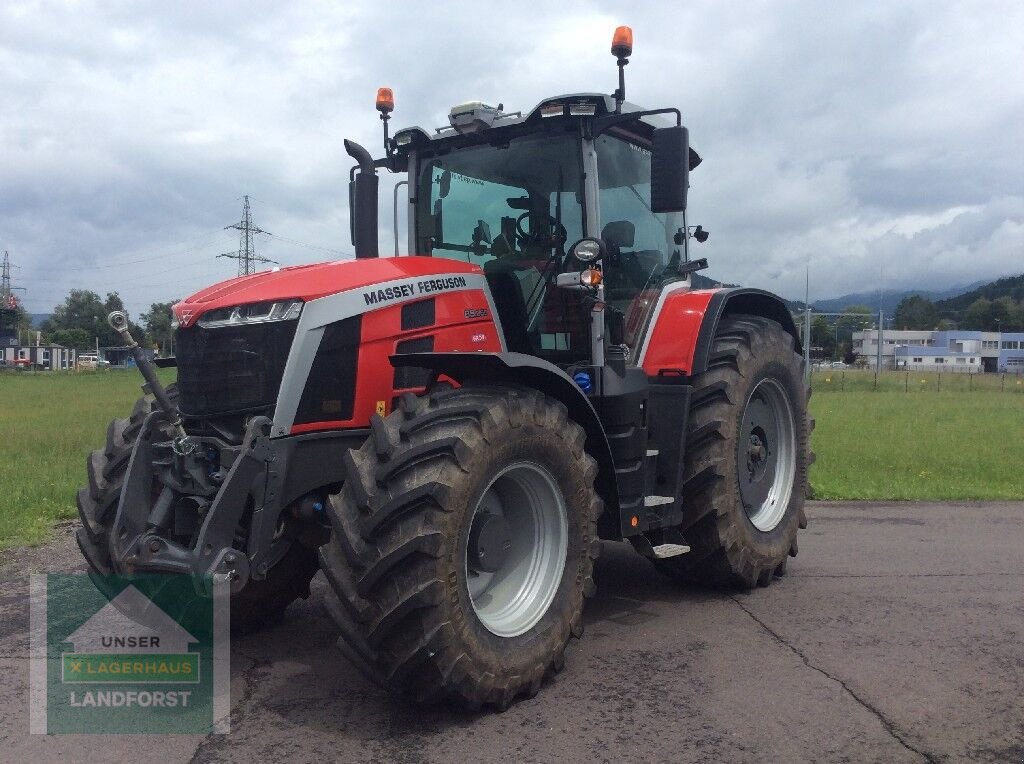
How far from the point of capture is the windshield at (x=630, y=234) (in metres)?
5.39

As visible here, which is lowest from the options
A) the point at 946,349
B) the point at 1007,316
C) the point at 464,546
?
the point at 464,546

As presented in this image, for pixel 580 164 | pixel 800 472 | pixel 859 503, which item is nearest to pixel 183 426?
pixel 580 164

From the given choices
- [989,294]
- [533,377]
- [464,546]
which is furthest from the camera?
[989,294]

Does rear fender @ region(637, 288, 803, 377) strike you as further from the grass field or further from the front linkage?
the grass field

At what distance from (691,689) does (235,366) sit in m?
2.57

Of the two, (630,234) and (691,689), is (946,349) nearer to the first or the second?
(630,234)

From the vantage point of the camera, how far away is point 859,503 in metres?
9.86

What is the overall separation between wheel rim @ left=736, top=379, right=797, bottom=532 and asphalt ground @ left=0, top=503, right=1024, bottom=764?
0.52m

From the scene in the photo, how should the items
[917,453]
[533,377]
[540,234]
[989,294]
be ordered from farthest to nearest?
1. [989,294]
2. [917,453]
3. [540,234]
4. [533,377]

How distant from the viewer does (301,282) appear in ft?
13.9

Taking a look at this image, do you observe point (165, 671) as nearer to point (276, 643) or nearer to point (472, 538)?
point (276, 643)

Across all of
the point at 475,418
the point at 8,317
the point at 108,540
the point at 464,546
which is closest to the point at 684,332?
the point at 475,418

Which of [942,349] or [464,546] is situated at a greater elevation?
[942,349]

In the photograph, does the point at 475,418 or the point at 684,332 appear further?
the point at 684,332
